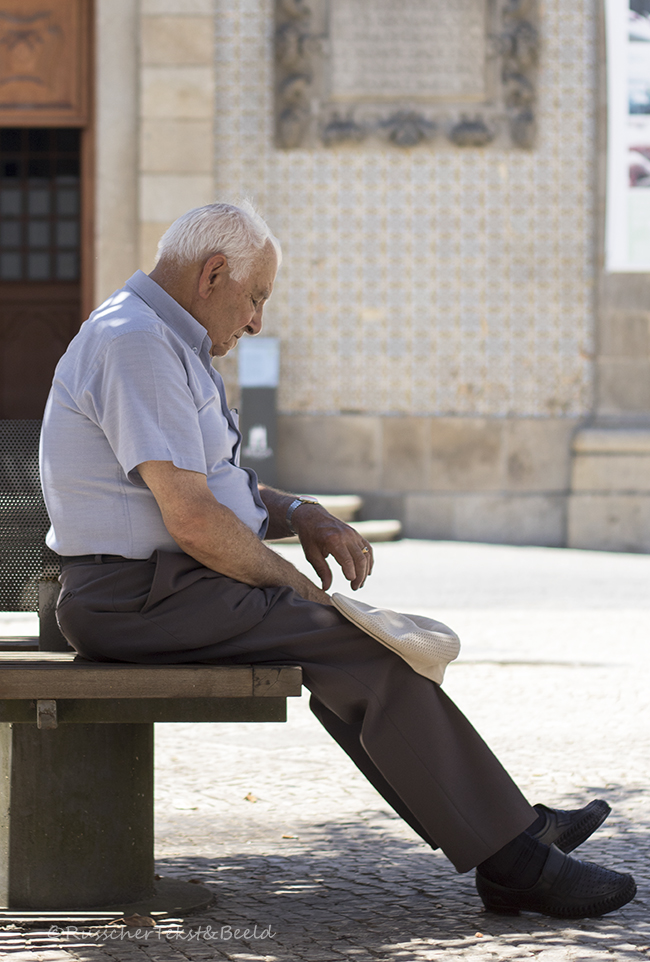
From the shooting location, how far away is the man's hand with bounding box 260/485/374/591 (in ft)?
10.2

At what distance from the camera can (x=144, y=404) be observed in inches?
109

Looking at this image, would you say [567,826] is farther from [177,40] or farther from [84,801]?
[177,40]

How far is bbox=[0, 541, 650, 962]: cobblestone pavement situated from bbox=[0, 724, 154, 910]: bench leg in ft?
0.49

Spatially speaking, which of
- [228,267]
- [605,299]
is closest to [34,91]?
[605,299]

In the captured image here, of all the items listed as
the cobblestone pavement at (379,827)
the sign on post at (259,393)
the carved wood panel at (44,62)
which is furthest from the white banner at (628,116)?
the cobblestone pavement at (379,827)

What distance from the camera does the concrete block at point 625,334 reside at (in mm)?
14062

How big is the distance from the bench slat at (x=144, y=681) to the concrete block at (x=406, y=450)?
1134cm

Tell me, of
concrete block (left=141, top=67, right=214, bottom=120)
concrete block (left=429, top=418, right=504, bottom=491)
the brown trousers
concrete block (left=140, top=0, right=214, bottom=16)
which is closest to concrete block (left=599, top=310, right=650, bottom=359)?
concrete block (left=429, top=418, right=504, bottom=491)

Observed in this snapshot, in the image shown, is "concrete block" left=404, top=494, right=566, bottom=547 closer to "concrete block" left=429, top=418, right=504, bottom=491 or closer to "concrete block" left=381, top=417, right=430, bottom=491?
"concrete block" left=429, top=418, right=504, bottom=491

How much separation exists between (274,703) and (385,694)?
0.78 ft

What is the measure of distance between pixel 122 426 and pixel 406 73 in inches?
467

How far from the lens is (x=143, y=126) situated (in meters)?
13.8

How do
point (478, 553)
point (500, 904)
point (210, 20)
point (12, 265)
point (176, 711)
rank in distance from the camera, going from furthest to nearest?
point (12, 265)
point (210, 20)
point (478, 553)
point (500, 904)
point (176, 711)

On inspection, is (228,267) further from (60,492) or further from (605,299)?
(605,299)
